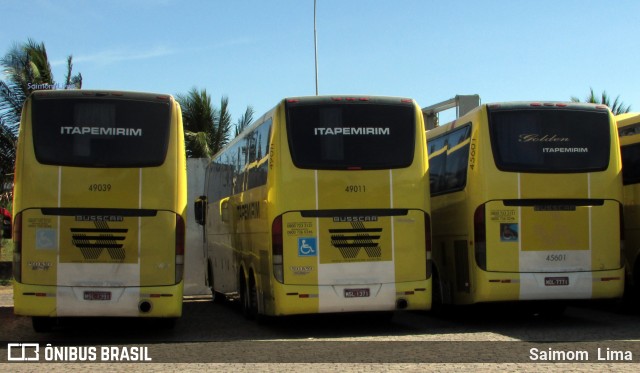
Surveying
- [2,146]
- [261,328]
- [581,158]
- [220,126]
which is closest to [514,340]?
[581,158]

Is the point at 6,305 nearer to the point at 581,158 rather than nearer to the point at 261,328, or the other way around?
the point at 261,328

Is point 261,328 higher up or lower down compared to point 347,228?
lower down

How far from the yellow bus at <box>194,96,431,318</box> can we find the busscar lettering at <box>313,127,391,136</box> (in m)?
0.01

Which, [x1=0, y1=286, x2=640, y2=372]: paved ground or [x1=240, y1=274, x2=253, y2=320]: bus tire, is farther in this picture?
[x1=240, y1=274, x2=253, y2=320]: bus tire

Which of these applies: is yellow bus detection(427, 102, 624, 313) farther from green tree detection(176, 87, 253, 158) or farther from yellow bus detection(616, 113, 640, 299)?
green tree detection(176, 87, 253, 158)

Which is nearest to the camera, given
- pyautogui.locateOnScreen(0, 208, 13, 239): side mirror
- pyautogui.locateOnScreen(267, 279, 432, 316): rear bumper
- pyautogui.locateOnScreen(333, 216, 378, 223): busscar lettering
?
pyautogui.locateOnScreen(267, 279, 432, 316): rear bumper

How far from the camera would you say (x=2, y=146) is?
27719 mm

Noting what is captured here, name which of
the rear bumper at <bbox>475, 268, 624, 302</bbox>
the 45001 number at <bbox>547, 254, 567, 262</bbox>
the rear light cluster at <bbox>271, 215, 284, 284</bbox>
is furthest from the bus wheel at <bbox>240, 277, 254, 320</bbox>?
the 45001 number at <bbox>547, 254, 567, 262</bbox>

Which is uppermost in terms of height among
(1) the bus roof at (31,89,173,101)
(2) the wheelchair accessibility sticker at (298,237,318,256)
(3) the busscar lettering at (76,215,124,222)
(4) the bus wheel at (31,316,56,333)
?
(1) the bus roof at (31,89,173,101)

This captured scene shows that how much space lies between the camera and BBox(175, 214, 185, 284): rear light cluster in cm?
1220

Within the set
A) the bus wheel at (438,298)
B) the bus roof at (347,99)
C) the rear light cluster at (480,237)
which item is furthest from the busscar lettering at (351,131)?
the bus wheel at (438,298)

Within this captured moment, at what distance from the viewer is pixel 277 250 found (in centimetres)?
1238

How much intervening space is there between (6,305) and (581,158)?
43.0 feet

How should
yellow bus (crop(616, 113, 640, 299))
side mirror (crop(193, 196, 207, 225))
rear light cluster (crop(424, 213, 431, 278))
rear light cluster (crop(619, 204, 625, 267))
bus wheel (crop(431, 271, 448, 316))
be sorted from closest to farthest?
rear light cluster (crop(424, 213, 431, 278)) < rear light cluster (crop(619, 204, 625, 267)) < yellow bus (crop(616, 113, 640, 299)) < bus wheel (crop(431, 271, 448, 316)) < side mirror (crop(193, 196, 207, 225))
